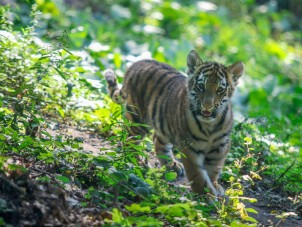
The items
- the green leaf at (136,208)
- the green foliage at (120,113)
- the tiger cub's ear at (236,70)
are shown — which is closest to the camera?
the green leaf at (136,208)

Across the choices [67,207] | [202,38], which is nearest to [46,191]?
[67,207]

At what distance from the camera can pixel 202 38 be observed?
16.2m

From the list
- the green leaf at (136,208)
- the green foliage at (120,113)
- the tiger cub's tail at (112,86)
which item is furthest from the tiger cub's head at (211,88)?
the green leaf at (136,208)

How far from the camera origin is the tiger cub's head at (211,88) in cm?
630

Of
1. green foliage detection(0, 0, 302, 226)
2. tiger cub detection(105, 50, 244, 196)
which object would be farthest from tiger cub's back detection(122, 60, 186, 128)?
green foliage detection(0, 0, 302, 226)

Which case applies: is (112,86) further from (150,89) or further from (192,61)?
(192,61)

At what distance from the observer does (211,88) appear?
632 cm

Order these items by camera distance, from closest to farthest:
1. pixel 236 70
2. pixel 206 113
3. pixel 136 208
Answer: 1. pixel 136 208
2. pixel 206 113
3. pixel 236 70

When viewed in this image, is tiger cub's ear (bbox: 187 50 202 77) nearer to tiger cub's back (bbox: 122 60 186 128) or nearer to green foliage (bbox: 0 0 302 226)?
tiger cub's back (bbox: 122 60 186 128)

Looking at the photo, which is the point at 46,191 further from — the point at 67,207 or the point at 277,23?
the point at 277,23

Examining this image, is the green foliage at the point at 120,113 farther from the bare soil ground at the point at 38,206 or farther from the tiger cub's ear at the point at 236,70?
the tiger cub's ear at the point at 236,70

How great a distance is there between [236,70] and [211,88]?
1.62ft

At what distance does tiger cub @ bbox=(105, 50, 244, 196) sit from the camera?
Answer: 6293 mm

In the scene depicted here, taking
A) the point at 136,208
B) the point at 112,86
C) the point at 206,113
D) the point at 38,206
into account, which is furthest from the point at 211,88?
Answer: the point at 38,206
